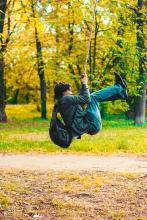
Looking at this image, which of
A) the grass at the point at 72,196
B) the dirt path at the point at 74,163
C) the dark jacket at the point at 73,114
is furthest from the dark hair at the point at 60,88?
the dirt path at the point at 74,163

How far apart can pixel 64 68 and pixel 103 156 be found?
13.9 metres

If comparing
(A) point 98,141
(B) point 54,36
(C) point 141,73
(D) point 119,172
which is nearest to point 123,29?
(C) point 141,73

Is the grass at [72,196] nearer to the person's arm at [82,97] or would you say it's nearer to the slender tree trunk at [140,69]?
the person's arm at [82,97]

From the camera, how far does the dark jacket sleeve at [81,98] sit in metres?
8.45

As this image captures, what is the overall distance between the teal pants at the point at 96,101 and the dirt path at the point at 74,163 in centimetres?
439

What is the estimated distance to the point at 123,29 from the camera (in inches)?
1027

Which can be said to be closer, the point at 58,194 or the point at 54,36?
the point at 58,194

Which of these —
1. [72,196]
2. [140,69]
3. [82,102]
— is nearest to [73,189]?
[72,196]

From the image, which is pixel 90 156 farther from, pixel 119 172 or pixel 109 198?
pixel 109 198

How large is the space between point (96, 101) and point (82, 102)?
0.31 metres

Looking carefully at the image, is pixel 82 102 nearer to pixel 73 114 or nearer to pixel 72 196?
pixel 73 114

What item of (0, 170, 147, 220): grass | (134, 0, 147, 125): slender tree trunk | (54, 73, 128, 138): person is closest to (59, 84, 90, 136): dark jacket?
(54, 73, 128, 138): person

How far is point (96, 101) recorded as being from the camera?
868 cm

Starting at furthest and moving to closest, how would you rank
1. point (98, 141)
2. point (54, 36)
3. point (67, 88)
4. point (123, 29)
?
1. point (54, 36)
2. point (123, 29)
3. point (98, 141)
4. point (67, 88)
